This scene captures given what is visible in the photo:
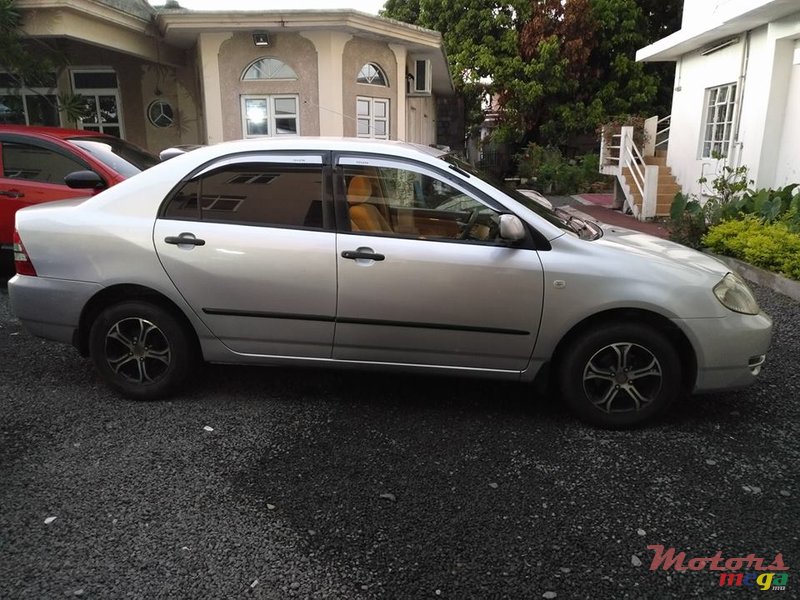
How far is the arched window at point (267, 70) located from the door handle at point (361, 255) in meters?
9.21

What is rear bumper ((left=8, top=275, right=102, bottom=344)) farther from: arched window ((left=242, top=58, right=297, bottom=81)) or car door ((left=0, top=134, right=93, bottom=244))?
arched window ((left=242, top=58, right=297, bottom=81))

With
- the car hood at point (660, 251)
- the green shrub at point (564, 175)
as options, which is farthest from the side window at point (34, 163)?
the green shrub at point (564, 175)

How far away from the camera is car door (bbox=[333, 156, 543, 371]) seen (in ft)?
11.9

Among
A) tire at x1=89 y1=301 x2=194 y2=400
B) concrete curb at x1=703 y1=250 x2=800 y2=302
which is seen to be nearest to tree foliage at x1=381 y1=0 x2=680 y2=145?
concrete curb at x1=703 y1=250 x2=800 y2=302

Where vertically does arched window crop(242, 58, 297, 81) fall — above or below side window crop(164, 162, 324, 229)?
above

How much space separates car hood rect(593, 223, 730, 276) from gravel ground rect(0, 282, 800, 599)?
0.92 metres

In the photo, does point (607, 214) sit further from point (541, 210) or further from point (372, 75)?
point (541, 210)

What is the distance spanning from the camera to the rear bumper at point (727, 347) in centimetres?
356

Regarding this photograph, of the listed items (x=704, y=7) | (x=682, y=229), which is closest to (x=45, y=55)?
(x=682, y=229)

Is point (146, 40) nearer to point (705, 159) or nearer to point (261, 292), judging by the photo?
point (261, 292)

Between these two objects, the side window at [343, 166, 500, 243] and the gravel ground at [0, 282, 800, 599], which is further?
the side window at [343, 166, 500, 243]

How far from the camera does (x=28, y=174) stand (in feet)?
22.0

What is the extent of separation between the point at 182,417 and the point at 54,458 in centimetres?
72

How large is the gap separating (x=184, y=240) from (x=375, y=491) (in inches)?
74.5
